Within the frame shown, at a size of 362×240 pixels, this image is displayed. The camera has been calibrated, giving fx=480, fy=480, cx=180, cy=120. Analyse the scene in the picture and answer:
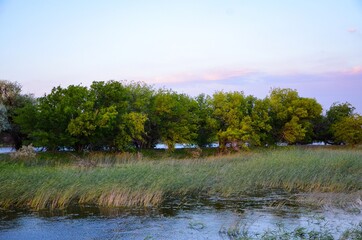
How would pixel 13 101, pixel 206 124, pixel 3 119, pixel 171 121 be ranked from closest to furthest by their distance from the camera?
pixel 3 119, pixel 13 101, pixel 171 121, pixel 206 124

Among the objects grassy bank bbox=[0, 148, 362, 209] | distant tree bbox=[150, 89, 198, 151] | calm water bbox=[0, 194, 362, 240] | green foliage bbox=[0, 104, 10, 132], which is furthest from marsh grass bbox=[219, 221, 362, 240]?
distant tree bbox=[150, 89, 198, 151]

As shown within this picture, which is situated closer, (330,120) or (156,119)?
(156,119)

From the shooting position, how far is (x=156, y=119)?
4697cm

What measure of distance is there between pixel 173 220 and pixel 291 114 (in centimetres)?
4543

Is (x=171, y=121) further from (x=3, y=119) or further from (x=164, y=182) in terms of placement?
(x=164, y=182)

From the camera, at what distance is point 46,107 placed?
39.1 metres

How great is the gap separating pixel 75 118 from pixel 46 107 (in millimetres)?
2556

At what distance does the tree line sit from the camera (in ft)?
127

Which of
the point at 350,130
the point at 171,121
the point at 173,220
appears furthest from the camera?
the point at 350,130

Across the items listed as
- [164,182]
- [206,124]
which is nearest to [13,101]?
[206,124]

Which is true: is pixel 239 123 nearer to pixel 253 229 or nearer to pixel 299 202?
pixel 299 202

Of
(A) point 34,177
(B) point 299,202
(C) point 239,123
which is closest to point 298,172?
(B) point 299,202

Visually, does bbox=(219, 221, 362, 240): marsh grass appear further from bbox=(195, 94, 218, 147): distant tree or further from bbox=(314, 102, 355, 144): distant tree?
bbox=(314, 102, 355, 144): distant tree

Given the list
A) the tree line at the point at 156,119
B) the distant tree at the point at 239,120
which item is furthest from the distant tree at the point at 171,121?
the distant tree at the point at 239,120
